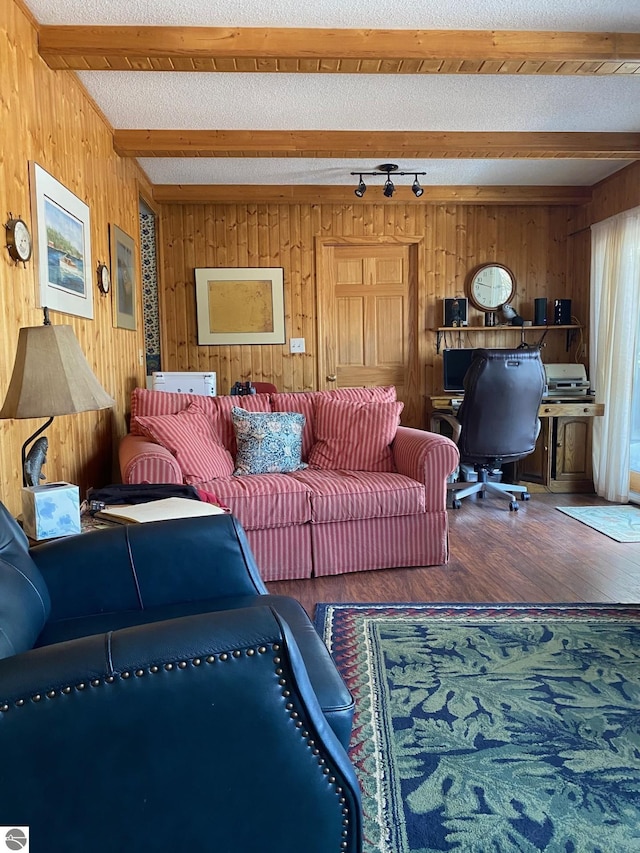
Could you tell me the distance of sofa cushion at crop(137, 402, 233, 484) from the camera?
2.93 m

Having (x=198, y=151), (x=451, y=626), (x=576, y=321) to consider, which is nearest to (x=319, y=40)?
(x=198, y=151)

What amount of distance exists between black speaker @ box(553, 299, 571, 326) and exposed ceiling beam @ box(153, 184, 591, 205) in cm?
85

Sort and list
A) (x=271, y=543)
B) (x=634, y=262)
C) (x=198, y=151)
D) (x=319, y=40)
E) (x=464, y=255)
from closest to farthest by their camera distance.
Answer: (x=319, y=40), (x=271, y=543), (x=198, y=151), (x=634, y=262), (x=464, y=255)

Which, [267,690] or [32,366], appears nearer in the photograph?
[267,690]

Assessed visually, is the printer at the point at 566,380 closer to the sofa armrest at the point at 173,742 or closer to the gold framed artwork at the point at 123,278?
the gold framed artwork at the point at 123,278

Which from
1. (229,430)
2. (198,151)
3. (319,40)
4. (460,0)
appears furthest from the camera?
(198,151)

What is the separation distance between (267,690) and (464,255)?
5112 mm

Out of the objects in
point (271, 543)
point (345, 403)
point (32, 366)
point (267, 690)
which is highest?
point (32, 366)

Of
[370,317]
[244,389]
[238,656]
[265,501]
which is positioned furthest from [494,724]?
[370,317]

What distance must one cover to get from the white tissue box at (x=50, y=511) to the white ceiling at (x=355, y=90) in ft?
6.28

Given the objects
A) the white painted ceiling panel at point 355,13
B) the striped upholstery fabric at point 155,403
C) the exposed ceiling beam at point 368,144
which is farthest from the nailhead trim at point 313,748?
the exposed ceiling beam at point 368,144

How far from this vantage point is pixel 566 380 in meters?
4.90

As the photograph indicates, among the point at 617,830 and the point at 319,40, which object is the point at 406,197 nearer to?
the point at 319,40

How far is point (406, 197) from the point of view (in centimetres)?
504
